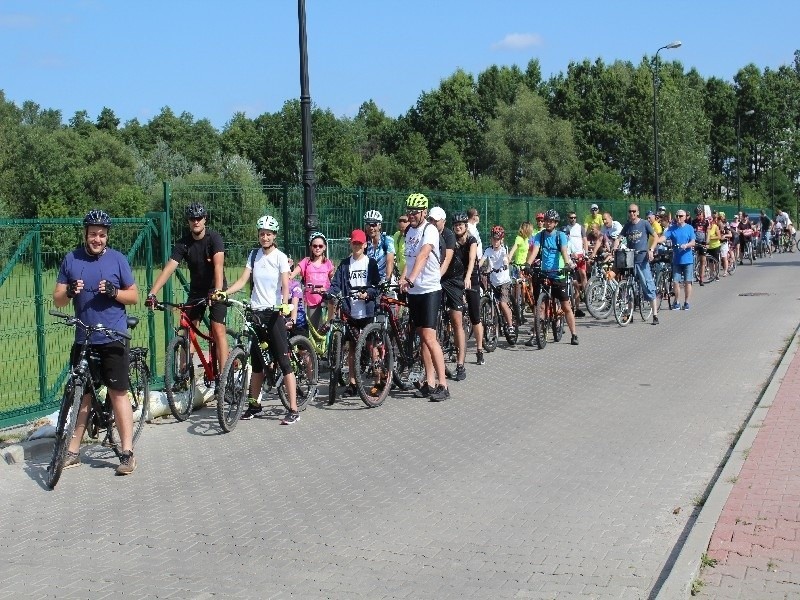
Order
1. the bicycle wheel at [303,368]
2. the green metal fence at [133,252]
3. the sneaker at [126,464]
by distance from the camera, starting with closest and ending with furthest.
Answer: the sneaker at [126,464] → the green metal fence at [133,252] → the bicycle wheel at [303,368]

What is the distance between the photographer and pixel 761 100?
107 meters

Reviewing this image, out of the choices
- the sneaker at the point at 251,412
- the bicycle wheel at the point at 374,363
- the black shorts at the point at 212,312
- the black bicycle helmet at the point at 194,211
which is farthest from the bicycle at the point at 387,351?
the black bicycle helmet at the point at 194,211

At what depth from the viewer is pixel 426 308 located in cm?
1091

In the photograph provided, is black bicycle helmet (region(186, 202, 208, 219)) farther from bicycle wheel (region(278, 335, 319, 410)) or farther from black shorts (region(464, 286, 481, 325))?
black shorts (region(464, 286, 481, 325))

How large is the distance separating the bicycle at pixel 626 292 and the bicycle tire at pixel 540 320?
3.08 meters

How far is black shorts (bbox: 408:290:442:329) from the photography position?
10898 millimetres

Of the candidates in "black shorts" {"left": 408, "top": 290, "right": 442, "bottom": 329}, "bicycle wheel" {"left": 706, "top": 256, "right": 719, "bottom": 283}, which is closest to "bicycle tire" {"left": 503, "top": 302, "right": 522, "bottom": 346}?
"black shorts" {"left": 408, "top": 290, "right": 442, "bottom": 329}

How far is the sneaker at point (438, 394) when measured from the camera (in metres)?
11.0

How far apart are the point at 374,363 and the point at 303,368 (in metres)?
0.80

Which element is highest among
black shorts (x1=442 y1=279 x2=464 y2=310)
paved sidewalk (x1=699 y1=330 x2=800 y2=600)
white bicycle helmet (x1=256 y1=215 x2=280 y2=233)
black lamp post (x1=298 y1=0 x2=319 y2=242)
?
black lamp post (x1=298 y1=0 x2=319 y2=242)

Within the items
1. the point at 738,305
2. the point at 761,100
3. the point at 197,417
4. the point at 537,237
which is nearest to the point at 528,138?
the point at 761,100

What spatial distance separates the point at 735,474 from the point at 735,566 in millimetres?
1986

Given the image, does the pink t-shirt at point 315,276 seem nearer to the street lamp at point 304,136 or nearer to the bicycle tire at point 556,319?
the street lamp at point 304,136

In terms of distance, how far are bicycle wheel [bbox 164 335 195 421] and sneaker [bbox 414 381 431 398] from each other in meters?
2.44
